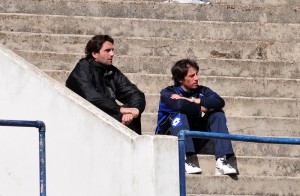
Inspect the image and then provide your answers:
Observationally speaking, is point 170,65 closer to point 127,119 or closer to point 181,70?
point 181,70

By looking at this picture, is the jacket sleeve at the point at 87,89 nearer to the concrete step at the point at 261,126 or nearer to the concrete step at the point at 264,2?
the concrete step at the point at 261,126

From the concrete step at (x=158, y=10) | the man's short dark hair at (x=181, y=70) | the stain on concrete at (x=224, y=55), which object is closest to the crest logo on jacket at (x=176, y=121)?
the man's short dark hair at (x=181, y=70)

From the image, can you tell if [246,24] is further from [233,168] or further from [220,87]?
[233,168]

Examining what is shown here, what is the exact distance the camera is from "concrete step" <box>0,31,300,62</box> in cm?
1259

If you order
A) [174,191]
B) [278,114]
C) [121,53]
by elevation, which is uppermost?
[121,53]

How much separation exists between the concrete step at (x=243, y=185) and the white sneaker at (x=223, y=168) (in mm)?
51

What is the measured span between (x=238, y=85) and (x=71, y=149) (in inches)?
112

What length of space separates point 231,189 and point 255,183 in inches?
9.2

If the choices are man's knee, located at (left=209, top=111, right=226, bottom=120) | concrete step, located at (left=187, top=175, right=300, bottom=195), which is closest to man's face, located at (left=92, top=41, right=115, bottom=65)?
man's knee, located at (left=209, top=111, right=226, bottom=120)

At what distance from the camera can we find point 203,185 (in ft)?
33.4

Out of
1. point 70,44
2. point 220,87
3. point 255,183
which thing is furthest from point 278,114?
point 70,44

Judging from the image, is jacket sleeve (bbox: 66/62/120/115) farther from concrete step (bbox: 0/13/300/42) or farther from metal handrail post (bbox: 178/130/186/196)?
concrete step (bbox: 0/13/300/42)

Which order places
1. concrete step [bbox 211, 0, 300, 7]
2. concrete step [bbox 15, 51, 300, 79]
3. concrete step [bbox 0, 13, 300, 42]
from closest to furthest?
concrete step [bbox 15, 51, 300, 79]
concrete step [bbox 0, 13, 300, 42]
concrete step [bbox 211, 0, 300, 7]

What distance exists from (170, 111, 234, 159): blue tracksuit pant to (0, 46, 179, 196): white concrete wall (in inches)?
38.6
